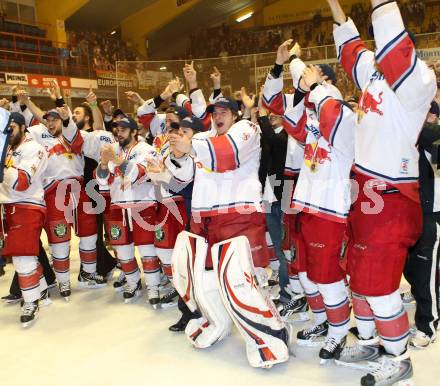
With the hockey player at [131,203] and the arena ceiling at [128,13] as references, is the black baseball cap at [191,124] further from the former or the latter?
the arena ceiling at [128,13]

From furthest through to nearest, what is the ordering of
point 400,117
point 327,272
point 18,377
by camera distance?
point 18,377, point 327,272, point 400,117

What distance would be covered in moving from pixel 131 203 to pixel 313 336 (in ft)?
5.42

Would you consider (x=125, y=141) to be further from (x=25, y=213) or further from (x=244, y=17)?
(x=244, y=17)

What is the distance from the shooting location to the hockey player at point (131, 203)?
3.74 meters

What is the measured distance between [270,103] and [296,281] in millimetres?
1190

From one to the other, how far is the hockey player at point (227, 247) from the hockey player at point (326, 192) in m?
0.27

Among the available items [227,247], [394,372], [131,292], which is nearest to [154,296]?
[131,292]

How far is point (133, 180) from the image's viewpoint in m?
3.70

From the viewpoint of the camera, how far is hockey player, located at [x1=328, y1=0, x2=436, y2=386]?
1907 millimetres

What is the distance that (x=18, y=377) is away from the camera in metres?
2.81

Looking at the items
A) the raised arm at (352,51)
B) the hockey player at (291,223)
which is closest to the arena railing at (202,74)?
the hockey player at (291,223)

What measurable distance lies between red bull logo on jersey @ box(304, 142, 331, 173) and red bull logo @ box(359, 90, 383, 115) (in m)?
0.44

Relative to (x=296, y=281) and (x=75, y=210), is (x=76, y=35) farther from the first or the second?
(x=296, y=281)

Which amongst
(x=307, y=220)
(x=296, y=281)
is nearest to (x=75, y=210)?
(x=296, y=281)
